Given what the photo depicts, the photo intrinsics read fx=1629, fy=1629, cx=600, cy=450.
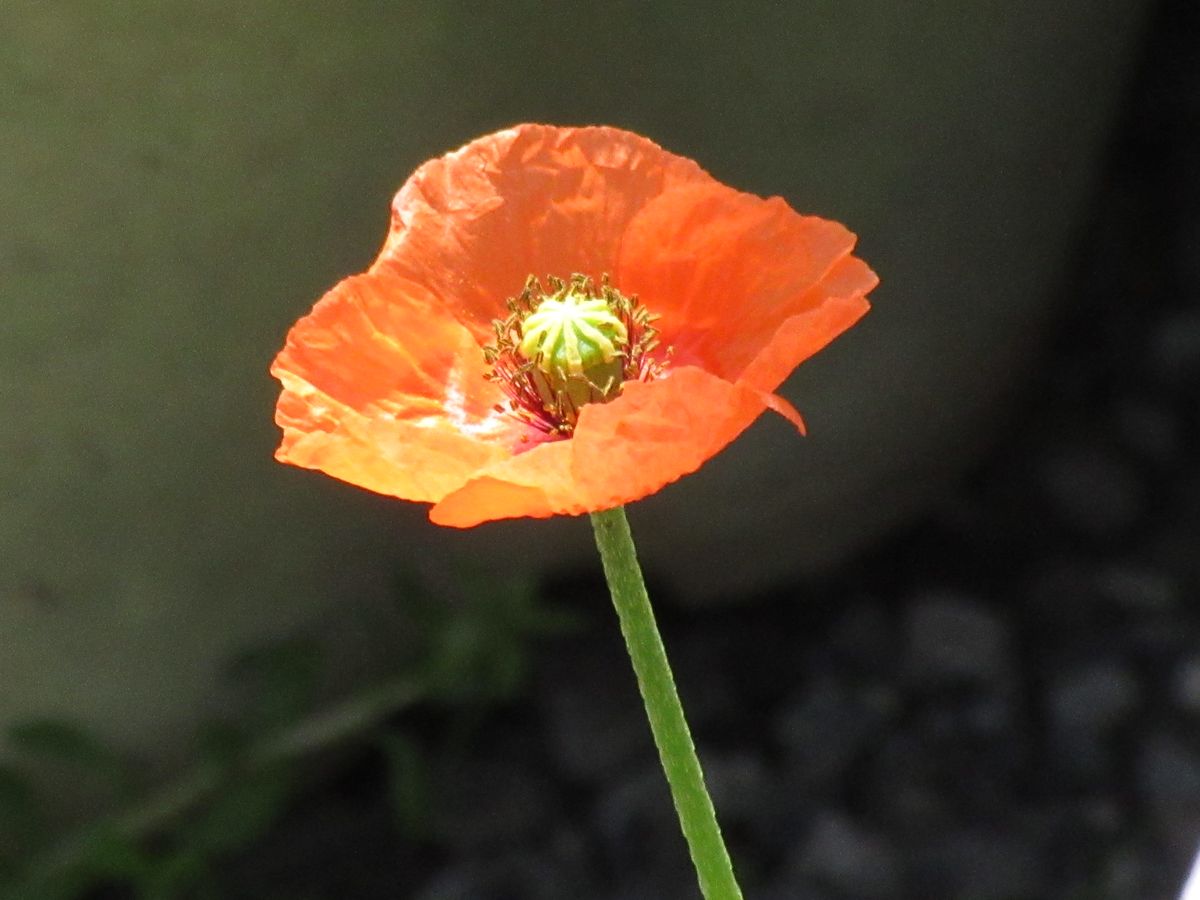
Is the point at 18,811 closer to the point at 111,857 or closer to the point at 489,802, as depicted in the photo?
the point at 111,857

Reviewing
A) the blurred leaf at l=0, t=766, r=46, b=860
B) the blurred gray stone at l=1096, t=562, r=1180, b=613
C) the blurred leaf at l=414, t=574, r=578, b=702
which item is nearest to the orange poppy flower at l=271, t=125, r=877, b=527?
the blurred leaf at l=414, t=574, r=578, b=702

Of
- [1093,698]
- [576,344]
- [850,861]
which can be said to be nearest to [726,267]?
[576,344]

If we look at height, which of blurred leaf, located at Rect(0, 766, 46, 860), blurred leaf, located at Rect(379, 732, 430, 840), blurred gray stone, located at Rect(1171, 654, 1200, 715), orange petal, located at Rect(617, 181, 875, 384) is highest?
blurred leaf, located at Rect(0, 766, 46, 860)

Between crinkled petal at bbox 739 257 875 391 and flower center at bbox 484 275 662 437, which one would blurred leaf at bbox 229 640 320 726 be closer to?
flower center at bbox 484 275 662 437

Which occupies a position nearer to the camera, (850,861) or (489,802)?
(850,861)

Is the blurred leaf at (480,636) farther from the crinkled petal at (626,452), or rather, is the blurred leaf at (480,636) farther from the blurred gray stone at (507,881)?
the crinkled petal at (626,452)

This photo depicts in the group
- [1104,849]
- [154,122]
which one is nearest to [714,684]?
[1104,849]
